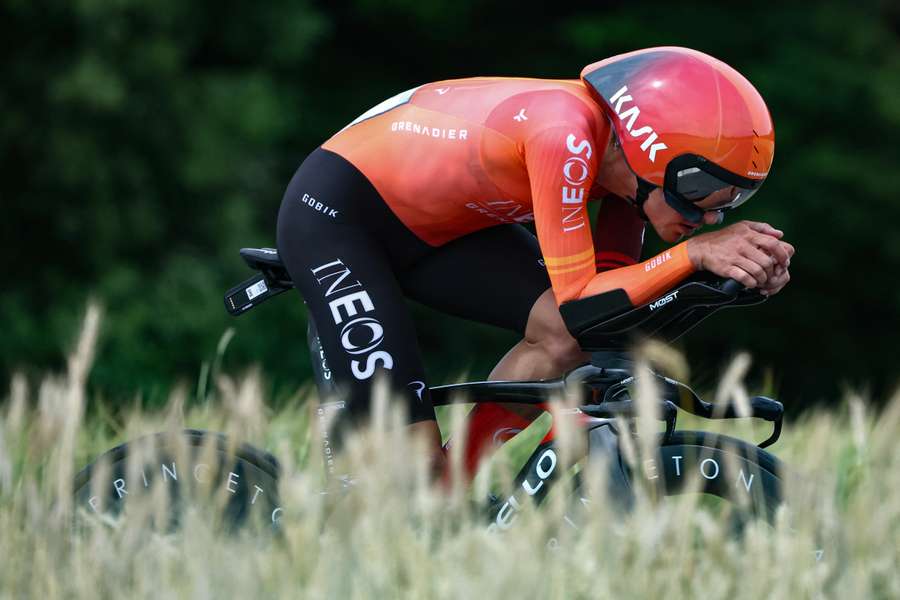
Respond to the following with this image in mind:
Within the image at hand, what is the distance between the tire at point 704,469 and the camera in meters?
3.21

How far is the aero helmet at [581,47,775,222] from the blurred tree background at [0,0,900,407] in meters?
6.96

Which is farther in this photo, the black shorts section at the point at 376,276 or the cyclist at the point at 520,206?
the black shorts section at the point at 376,276

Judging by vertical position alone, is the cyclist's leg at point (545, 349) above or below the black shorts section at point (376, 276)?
below

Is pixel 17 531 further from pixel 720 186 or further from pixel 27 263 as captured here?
Result: pixel 27 263

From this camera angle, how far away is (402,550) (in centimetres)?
264

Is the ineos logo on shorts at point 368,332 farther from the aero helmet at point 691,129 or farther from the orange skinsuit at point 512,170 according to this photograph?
the aero helmet at point 691,129

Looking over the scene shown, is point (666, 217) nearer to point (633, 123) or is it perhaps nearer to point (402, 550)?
point (633, 123)

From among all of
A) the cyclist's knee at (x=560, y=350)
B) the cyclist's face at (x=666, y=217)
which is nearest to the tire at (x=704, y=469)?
the cyclist's knee at (x=560, y=350)

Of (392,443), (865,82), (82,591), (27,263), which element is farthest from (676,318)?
(865,82)

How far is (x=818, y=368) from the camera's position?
50.0 ft

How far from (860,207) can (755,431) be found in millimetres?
9253

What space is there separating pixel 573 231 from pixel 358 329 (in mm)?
689

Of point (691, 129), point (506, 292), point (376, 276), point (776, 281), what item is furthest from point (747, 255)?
point (376, 276)

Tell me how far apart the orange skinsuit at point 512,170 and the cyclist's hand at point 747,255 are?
0.21ft
